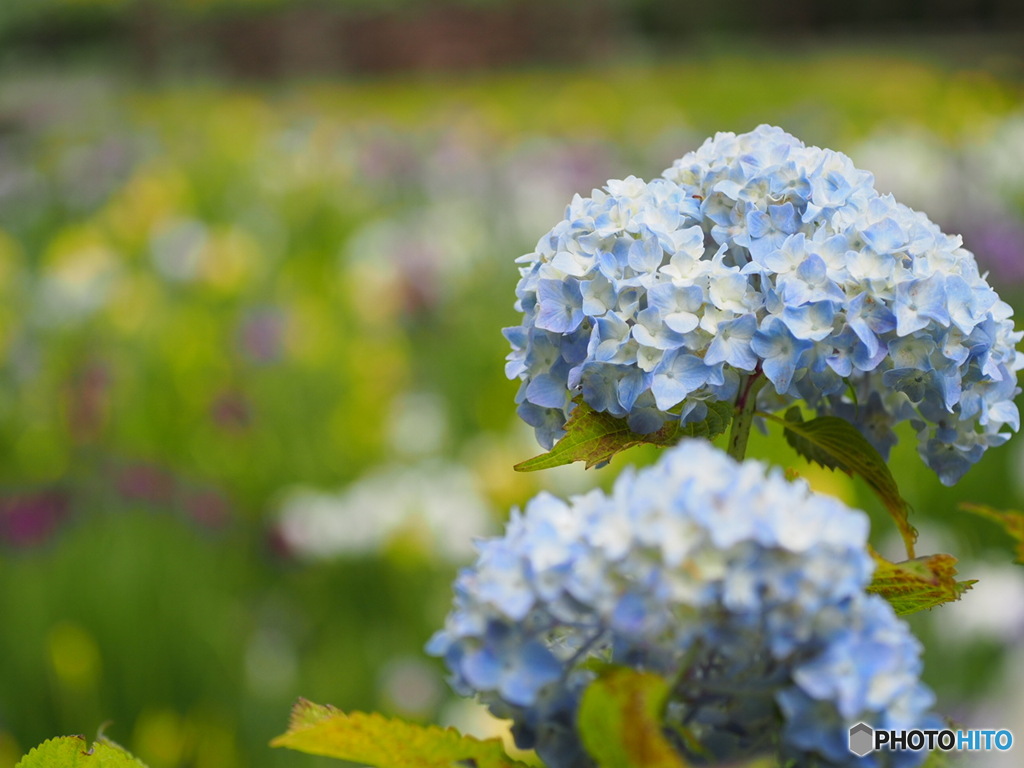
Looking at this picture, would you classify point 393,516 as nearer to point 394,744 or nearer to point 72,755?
point 72,755

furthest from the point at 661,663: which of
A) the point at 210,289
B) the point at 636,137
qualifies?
the point at 636,137

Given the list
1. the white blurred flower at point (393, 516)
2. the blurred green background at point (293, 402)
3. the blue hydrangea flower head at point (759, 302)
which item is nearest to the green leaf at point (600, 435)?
the blue hydrangea flower head at point (759, 302)

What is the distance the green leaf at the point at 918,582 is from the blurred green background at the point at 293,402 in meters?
1.56

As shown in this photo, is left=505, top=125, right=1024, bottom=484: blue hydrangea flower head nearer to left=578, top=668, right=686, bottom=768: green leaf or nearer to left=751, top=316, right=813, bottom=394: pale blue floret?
left=751, top=316, right=813, bottom=394: pale blue floret

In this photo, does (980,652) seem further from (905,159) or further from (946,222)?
(905,159)

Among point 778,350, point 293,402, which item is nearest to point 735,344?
point 778,350

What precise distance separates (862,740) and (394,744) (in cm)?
24

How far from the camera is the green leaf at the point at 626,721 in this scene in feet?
1.74

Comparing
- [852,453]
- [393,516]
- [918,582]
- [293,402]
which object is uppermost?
[293,402]

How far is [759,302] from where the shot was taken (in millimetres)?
716

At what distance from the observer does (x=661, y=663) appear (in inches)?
22.6

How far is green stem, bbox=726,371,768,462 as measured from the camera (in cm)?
79

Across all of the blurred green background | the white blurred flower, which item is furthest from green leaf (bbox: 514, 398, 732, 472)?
the white blurred flower

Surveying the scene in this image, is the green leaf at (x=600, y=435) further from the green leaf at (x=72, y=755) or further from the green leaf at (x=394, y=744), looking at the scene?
the green leaf at (x=72, y=755)
